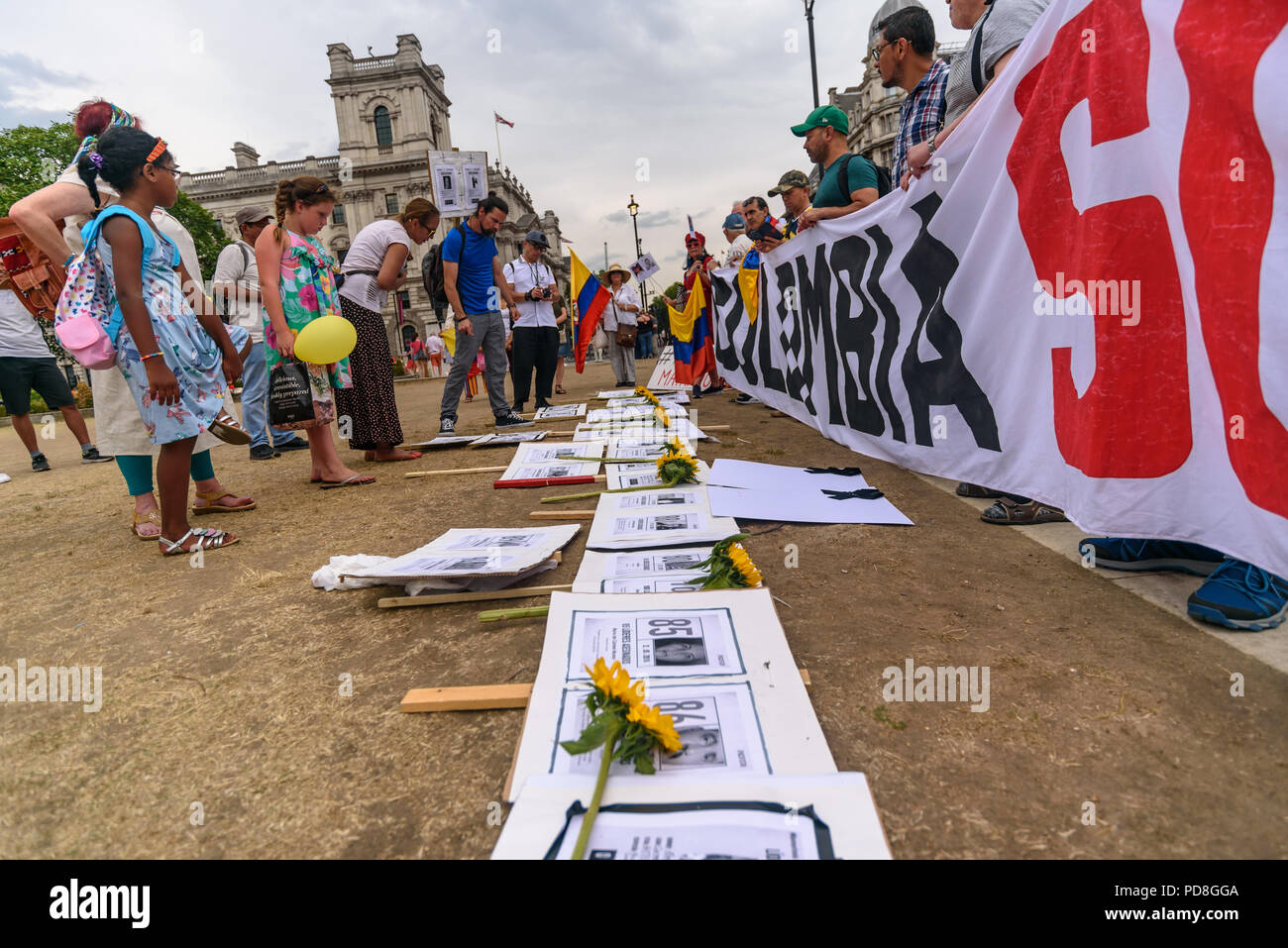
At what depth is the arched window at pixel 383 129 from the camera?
47.3 m

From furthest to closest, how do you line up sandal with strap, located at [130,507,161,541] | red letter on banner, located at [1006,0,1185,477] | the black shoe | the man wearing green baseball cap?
the black shoe, the man wearing green baseball cap, sandal with strap, located at [130,507,161,541], red letter on banner, located at [1006,0,1185,477]

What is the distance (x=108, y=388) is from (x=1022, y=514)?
3938 millimetres

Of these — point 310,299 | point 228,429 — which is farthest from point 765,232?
point 228,429

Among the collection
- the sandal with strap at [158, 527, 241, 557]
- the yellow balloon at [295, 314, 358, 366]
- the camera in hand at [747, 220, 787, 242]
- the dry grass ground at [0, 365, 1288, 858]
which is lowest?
the dry grass ground at [0, 365, 1288, 858]

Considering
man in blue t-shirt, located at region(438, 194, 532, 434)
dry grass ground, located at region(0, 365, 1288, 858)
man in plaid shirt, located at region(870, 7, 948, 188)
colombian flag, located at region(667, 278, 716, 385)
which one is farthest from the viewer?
colombian flag, located at region(667, 278, 716, 385)

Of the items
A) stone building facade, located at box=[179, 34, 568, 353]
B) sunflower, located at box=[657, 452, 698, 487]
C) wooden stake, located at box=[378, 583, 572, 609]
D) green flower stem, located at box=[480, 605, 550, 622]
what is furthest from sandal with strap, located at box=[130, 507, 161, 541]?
stone building facade, located at box=[179, 34, 568, 353]

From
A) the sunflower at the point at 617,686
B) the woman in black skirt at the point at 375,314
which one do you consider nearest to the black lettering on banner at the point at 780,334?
the woman in black skirt at the point at 375,314

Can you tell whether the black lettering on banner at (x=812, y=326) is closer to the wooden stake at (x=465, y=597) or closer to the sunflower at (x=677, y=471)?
the sunflower at (x=677, y=471)

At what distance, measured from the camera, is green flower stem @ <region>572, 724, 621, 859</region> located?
0.94 meters

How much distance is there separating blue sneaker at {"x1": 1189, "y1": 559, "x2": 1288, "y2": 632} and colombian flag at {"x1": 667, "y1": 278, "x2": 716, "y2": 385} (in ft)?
24.0

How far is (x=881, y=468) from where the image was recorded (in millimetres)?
3748

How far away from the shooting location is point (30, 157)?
101ft

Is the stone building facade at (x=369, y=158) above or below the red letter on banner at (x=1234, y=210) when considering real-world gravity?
above

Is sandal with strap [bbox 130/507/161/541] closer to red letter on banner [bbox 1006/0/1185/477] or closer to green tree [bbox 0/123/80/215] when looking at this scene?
red letter on banner [bbox 1006/0/1185/477]
